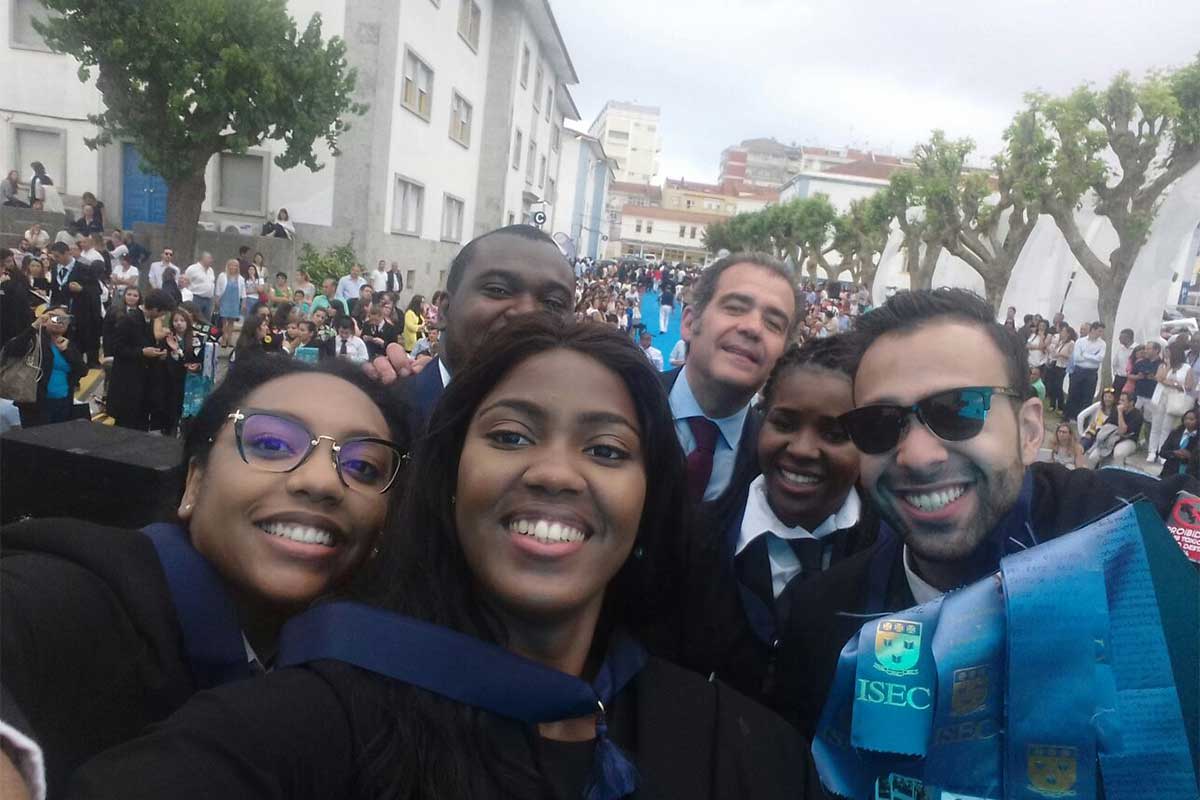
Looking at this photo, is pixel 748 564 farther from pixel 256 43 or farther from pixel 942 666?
pixel 256 43

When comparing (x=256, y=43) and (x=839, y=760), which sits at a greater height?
(x=256, y=43)

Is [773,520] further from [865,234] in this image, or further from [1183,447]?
[865,234]

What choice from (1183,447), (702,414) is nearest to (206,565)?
(702,414)

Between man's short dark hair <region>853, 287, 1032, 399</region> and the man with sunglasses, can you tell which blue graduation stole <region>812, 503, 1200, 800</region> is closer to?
the man with sunglasses

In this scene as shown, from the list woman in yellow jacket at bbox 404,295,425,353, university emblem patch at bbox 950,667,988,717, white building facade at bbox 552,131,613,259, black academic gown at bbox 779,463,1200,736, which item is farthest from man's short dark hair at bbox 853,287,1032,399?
white building facade at bbox 552,131,613,259

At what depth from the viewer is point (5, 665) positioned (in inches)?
49.2

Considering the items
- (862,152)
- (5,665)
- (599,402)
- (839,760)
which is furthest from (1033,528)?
(862,152)

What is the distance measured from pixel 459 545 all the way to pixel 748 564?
3.59 feet

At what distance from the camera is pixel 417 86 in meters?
19.0

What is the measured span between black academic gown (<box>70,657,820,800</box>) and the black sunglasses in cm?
69

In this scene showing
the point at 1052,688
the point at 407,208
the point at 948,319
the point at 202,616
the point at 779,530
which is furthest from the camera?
the point at 407,208

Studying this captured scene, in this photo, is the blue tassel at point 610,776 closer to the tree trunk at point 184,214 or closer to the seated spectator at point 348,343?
the seated spectator at point 348,343

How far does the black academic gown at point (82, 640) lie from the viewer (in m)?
1.31

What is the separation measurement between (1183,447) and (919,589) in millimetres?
10000
